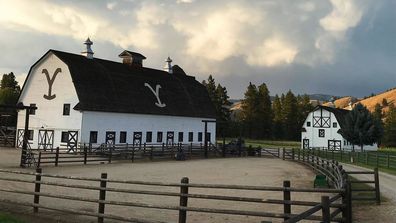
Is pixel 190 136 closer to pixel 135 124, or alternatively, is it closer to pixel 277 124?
pixel 135 124

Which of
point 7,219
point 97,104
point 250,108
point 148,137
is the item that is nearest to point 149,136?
point 148,137

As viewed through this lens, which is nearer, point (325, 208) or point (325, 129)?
point (325, 208)

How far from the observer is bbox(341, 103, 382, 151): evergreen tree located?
198 feet

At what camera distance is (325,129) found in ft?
229

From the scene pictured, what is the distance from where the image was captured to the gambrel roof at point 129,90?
3912 centimetres

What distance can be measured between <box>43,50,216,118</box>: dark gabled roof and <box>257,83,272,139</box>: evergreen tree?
40385 millimetres

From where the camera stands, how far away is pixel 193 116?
5069cm

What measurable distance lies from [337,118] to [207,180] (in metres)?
53.5

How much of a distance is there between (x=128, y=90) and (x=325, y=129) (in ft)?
131

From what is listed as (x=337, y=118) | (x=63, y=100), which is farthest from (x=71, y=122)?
(x=337, y=118)

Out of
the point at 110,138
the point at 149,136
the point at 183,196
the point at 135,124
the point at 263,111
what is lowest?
the point at 183,196

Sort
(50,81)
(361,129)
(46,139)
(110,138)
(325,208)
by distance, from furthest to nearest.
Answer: (361,129), (50,81), (110,138), (46,139), (325,208)

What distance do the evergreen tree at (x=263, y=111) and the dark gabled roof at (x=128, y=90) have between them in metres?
40.4

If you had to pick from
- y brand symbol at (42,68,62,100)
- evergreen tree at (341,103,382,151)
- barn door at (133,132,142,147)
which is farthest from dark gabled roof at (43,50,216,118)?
evergreen tree at (341,103,382,151)
